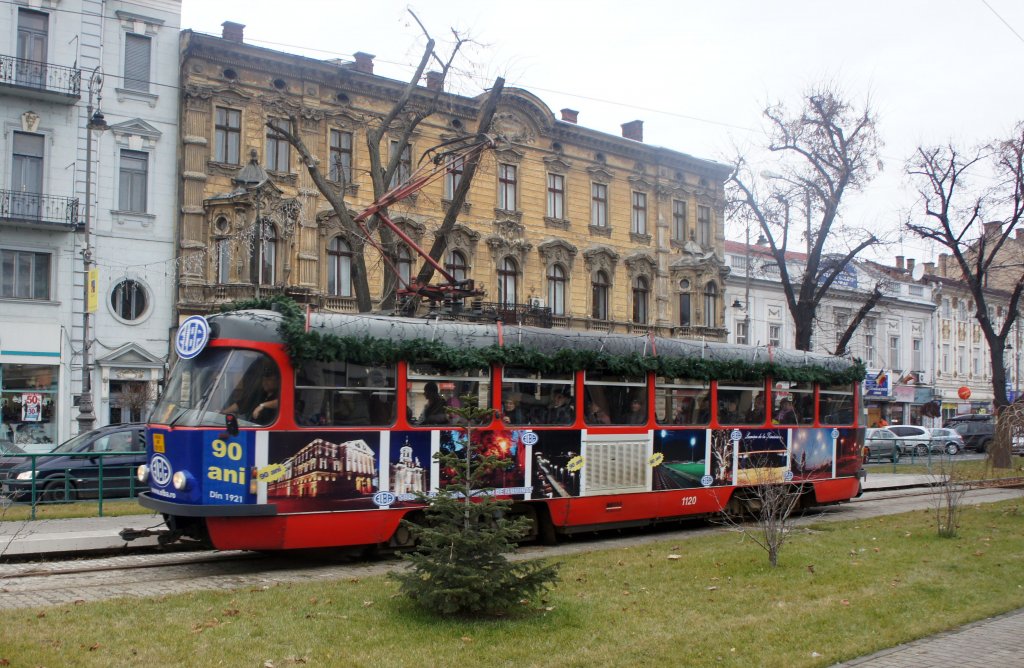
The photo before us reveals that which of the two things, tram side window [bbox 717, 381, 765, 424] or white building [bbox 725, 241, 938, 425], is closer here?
tram side window [bbox 717, 381, 765, 424]

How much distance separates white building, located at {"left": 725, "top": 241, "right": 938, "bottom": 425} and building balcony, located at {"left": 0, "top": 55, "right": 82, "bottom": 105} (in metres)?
31.2

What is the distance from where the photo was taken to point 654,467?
14.9 m

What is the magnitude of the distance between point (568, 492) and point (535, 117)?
86.7 ft

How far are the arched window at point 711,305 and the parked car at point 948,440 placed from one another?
10137 mm

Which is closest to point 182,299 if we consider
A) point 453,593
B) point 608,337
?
point 608,337

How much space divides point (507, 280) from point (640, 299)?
7.01 m

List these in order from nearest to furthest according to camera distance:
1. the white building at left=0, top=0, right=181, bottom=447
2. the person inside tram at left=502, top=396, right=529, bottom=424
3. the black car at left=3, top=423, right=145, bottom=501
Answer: the person inside tram at left=502, top=396, right=529, bottom=424
the black car at left=3, top=423, right=145, bottom=501
the white building at left=0, top=0, right=181, bottom=447

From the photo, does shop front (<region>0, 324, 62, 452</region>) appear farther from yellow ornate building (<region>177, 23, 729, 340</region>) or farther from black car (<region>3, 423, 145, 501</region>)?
black car (<region>3, 423, 145, 501</region>)

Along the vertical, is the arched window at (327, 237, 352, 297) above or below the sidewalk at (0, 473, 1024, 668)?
above

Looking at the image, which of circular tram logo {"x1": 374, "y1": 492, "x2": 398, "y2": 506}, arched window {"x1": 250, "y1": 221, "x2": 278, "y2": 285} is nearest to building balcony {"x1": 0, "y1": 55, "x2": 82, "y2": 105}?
arched window {"x1": 250, "y1": 221, "x2": 278, "y2": 285}

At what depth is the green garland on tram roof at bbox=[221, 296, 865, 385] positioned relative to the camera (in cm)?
1145

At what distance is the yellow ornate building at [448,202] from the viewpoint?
29859mm

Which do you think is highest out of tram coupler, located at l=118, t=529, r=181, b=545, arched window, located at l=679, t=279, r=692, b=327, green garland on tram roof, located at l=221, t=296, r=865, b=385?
arched window, located at l=679, t=279, r=692, b=327

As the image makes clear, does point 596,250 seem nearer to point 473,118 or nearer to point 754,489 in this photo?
point 473,118
